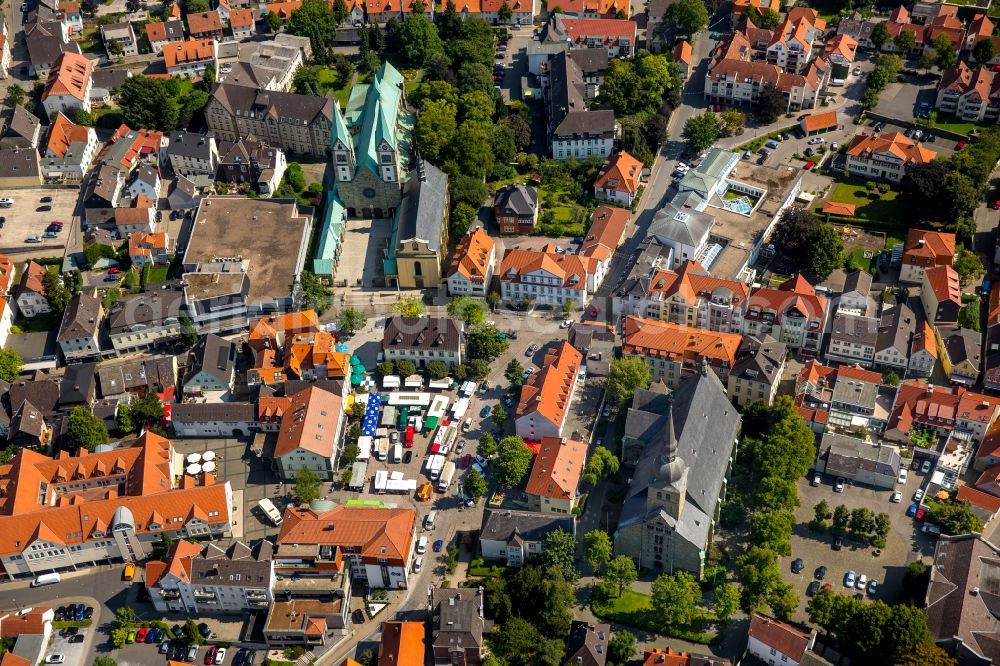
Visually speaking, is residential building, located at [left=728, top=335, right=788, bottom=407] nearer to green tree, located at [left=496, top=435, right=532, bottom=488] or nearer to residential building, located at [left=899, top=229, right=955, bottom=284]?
green tree, located at [left=496, top=435, right=532, bottom=488]

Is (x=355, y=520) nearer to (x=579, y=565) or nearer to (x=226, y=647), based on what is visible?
(x=226, y=647)

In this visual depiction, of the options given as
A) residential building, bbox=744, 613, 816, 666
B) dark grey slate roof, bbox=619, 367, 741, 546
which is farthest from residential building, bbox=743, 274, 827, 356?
residential building, bbox=744, 613, 816, 666

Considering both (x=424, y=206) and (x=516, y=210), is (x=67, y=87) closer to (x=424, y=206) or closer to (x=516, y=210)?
(x=424, y=206)

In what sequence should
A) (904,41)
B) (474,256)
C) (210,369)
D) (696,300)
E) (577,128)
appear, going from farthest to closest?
(904,41) < (577,128) < (474,256) < (696,300) < (210,369)

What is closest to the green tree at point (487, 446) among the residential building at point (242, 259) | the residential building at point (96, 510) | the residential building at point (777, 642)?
the residential building at point (96, 510)

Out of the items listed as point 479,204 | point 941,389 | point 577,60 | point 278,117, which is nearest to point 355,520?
point 479,204

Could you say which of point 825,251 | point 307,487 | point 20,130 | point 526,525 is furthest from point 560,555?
point 20,130
